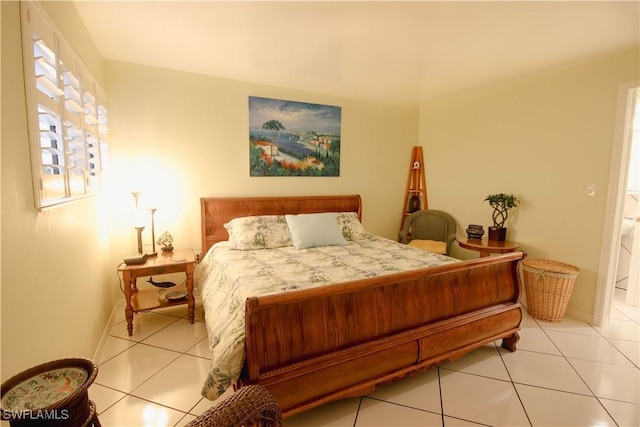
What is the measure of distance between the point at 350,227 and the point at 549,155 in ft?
6.85

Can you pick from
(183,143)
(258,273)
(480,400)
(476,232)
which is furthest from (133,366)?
(476,232)

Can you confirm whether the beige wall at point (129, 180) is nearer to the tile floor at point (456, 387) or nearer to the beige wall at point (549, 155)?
the tile floor at point (456, 387)

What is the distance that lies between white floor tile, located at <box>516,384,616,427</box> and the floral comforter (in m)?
0.97

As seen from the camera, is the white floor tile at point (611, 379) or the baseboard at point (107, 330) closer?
the white floor tile at point (611, 379)

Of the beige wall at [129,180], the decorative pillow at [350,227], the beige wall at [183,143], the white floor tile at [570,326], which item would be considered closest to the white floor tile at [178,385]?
the beige wall at [129,180]

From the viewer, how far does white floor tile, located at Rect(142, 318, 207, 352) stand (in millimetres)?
2365

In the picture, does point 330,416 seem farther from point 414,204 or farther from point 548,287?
point 414,204

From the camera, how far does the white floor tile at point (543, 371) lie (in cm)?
195

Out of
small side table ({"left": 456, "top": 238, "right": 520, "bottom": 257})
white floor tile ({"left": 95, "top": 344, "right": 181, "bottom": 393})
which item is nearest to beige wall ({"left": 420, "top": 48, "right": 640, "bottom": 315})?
small side table ({"left": 456, "top": 238, "right": 520, "bottom": 257})

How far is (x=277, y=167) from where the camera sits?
3545mm

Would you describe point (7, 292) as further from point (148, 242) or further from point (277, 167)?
point (277, 167)

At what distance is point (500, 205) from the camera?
11.2 ft

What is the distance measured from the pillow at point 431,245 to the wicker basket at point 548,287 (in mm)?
891

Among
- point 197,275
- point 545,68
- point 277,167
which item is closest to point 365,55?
point 277,167
